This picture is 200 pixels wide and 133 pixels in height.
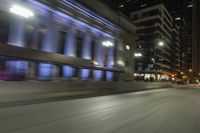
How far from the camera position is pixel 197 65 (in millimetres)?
157875

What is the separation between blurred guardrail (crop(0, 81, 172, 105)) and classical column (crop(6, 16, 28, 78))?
812 cm

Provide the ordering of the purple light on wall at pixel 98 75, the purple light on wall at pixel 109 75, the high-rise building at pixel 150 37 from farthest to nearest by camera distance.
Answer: the high-rise building at pixel 150 37 < the purple light on wall at pixel 109 75 < the purple light on wall at pixel 98 75

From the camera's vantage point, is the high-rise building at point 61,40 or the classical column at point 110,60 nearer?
the high-rise building at point 61,40

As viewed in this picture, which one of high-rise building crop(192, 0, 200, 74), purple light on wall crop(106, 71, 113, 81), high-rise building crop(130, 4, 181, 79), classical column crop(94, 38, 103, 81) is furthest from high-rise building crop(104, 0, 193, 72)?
classical column crop(94, 38, 103, 81)

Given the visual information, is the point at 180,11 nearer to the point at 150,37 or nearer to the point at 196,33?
the point at 196,33

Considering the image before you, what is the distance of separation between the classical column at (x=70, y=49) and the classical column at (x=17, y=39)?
8607mm

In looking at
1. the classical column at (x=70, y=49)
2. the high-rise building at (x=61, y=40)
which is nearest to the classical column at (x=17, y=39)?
the high-rise building at (x=61, y=40)

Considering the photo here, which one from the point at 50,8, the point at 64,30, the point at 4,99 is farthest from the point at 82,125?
the point at 64,30

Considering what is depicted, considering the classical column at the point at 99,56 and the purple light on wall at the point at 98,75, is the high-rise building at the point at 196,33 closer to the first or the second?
the classical column at the point at 99,56

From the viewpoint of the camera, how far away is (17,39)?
99.9ft

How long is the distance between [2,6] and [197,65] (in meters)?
144

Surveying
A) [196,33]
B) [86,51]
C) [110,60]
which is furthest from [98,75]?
[196,33]

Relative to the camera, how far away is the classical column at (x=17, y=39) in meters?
28.5

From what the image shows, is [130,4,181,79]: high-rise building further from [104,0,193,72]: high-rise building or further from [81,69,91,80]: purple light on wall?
[81,69,91,80]: purple light on wall
